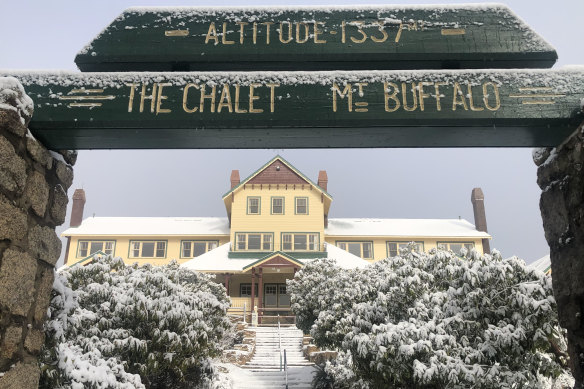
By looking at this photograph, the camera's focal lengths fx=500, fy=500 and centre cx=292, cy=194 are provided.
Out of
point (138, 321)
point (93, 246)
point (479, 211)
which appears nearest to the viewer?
point (138, 321)

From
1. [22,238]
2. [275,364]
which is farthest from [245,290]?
[22,238]

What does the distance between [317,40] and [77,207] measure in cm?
3761

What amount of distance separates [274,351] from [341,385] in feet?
22.5

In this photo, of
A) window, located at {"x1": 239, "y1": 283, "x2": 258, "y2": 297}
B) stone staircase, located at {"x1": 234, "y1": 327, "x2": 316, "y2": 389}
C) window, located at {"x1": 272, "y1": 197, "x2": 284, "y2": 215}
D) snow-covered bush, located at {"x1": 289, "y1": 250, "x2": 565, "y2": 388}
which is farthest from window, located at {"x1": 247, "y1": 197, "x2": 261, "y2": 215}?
snow-covered bush, located at {"x1": 289, "y1": 250, "x2": 565, "y2": 388}

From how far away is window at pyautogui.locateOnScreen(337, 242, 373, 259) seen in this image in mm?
35375

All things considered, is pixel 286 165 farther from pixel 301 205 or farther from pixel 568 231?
pixel 568 231

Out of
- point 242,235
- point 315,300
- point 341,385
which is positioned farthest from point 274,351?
point 242,235

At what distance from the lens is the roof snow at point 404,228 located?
1403 inches

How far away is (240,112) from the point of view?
3.68 m

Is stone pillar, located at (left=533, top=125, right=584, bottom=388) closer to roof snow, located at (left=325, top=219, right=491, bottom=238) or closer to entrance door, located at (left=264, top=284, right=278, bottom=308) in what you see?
entrance door, located at (left=264, top=284, right=278, bottom=308)

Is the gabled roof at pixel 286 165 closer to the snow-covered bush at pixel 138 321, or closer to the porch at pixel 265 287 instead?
the porch at pixel 265 287

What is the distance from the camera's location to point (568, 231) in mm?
3682

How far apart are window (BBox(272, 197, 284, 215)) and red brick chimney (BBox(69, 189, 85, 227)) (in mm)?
14613

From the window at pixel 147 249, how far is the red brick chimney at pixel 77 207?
485 centimetres
